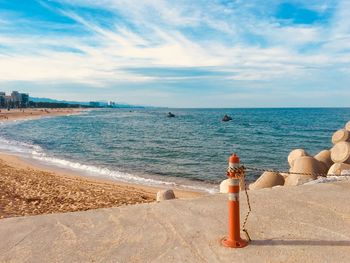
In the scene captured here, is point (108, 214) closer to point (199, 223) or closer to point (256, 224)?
point (199, 223)

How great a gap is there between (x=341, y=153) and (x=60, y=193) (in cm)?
980

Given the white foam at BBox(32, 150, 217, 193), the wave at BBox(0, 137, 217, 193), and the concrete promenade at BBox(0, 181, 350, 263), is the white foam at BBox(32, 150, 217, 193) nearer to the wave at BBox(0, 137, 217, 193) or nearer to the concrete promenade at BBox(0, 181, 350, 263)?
the wave at BBox(0, 137, 217, 193)

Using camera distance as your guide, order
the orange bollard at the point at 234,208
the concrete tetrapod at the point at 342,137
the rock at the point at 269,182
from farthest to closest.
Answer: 1. the concrete tetrapod at the point at 342,137
2. the rock at the point at 269,182
3. the orange bollard at the point at 234,208

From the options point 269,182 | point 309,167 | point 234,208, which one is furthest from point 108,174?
point 234,208

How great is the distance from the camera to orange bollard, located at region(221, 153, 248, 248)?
15.2 feet

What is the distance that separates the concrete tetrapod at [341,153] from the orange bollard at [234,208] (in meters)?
9.13

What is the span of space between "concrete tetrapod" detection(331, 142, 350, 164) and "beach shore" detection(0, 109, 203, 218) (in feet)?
16.8

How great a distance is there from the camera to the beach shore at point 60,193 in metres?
10.2

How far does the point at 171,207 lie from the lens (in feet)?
20.5

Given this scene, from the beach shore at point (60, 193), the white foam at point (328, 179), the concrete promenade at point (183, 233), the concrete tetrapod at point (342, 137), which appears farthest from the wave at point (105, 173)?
the concrete promenade at point (183, 233)

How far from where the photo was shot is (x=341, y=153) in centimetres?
1268

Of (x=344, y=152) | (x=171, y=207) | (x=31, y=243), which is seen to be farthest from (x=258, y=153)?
(x=31, y=243)

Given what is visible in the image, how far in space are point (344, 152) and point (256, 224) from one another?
8.53 meters

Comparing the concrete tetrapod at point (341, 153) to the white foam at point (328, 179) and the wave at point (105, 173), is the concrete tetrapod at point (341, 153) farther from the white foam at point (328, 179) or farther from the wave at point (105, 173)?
the wave at point (105, 173)
